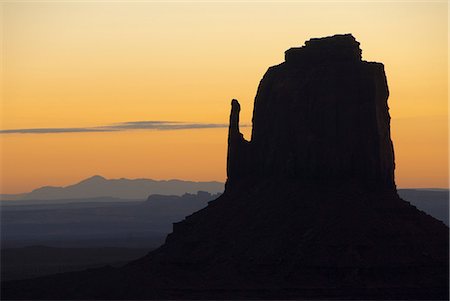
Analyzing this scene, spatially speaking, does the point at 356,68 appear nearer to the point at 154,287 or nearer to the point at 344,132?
the point at 344,132

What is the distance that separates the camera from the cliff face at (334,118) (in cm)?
18562

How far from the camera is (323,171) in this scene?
608 ft

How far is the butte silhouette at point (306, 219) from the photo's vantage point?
170 metres

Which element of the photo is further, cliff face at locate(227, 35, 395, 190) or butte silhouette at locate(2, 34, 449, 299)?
cliff face at locate(227, 35, 395, 190)

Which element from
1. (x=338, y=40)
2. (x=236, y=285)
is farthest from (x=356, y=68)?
(x=236, y=285)

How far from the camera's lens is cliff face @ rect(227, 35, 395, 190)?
185625 millimetres

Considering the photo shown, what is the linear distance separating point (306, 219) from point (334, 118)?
15062mm

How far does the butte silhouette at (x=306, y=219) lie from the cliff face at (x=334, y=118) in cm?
12

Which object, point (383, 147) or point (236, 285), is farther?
point (383, 147)

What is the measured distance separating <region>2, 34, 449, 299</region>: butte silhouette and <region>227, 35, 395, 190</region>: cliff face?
0.39ft

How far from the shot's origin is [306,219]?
177 meters

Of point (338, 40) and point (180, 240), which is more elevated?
point (338, 40)

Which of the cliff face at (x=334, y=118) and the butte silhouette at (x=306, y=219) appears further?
the cliff face at (x=334, y=118)

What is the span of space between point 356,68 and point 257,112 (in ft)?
49.5
